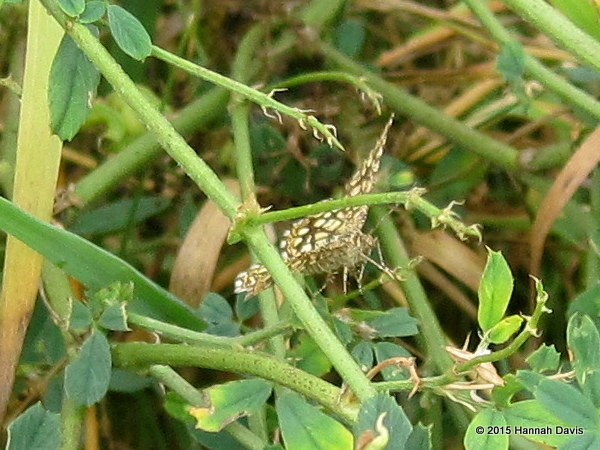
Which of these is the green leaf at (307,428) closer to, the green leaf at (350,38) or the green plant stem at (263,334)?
the green plant stem at (263,334)

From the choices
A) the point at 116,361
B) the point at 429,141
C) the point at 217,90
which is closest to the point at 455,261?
the point at 429,141

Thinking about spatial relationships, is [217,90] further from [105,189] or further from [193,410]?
[193,410]

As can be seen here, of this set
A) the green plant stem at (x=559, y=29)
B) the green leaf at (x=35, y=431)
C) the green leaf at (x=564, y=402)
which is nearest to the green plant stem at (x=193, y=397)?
the green leaf at (x=35, y=431)

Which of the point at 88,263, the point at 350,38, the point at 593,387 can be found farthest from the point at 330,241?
the point at 350,38

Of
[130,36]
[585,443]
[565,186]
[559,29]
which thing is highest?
[130,36]

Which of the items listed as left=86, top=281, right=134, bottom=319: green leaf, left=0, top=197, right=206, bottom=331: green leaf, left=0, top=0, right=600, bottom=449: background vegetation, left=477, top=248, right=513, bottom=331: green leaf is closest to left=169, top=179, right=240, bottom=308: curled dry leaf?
left=0, top=0, right=600, bottom=449: background vegetation

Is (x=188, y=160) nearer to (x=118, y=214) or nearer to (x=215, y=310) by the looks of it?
(x=215, y=310)

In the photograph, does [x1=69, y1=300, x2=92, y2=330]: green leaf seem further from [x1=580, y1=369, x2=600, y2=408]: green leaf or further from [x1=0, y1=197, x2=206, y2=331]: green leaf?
[x1=580, y1=369, x2=600, y2=408]: green leaf
